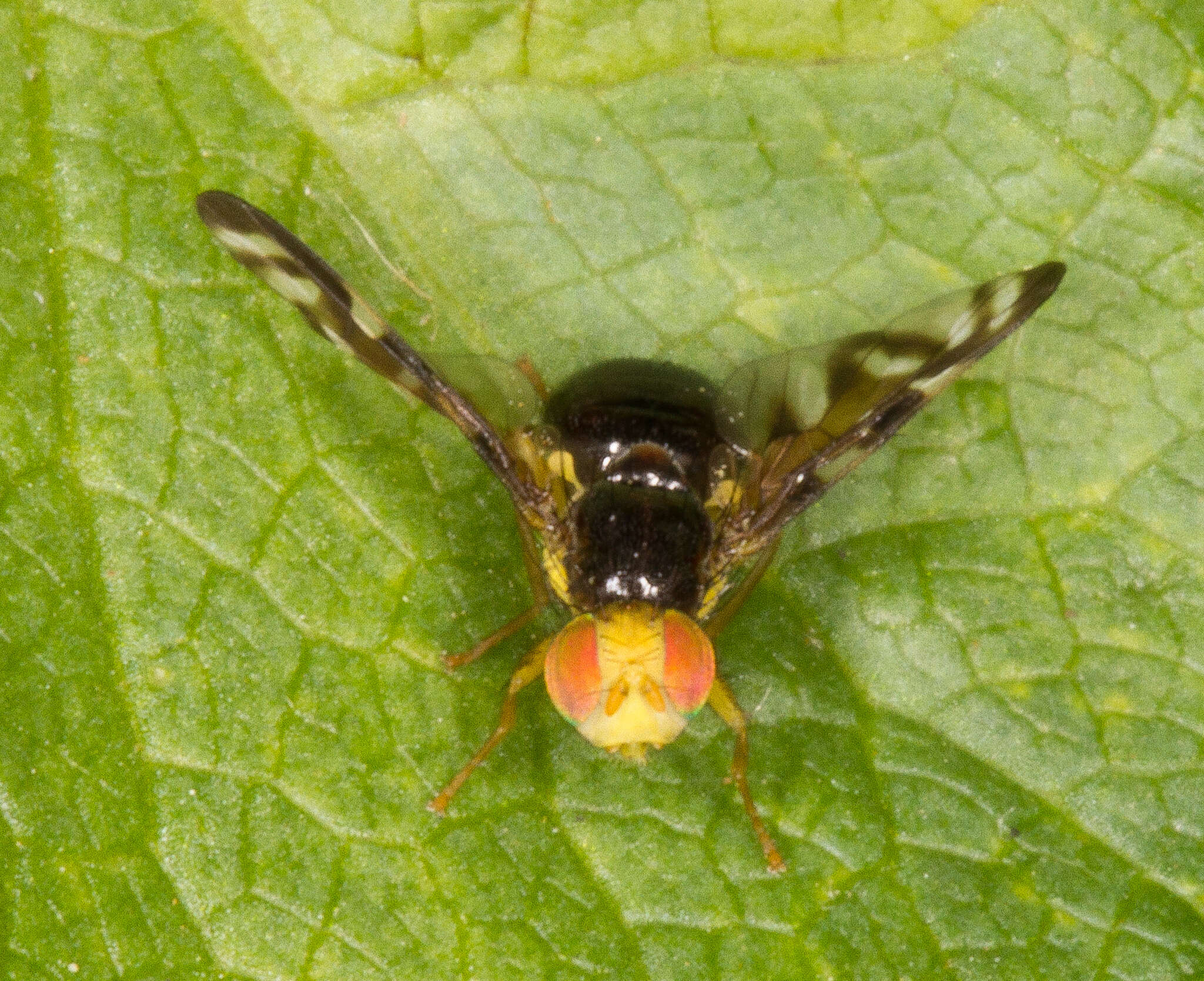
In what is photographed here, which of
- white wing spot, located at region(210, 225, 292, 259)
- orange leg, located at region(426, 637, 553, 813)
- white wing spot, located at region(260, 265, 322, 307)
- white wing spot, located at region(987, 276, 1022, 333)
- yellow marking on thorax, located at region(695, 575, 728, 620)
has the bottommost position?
orange leg, located at region(426, 637, 553, 813)

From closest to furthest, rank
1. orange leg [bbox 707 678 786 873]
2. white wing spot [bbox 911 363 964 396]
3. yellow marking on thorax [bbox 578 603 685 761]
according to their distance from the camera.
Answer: yellow marking on thorax [bbox 578 603 685 761], orange leg [bbox 707 678 786 873], white wing spot [bbox 911 363 964 396]

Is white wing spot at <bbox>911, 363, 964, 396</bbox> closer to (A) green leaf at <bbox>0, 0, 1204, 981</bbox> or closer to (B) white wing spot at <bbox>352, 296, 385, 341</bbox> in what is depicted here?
(A) green leaf at <bbox>0, 0, 1204, 981</bbox>

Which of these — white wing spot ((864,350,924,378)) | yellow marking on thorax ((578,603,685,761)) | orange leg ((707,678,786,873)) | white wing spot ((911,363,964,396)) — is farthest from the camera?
white wing spot ((864,350,924,378))

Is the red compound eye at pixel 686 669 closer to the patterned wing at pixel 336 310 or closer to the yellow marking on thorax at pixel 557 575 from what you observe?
the yellow marking on thorax at pixel 557 575

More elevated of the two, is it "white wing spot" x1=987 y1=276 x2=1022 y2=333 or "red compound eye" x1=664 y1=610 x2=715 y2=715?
"white wing spot" x1=987 y1=276 x2=1022 y2=333

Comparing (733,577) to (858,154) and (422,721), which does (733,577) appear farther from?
(858,154)

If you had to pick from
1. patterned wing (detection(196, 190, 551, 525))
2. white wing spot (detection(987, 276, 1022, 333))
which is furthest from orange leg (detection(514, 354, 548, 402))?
white wing spot (detection(987, 276, 1022, 333))

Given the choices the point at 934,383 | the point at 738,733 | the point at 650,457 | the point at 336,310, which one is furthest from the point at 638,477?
the point at 336,310
